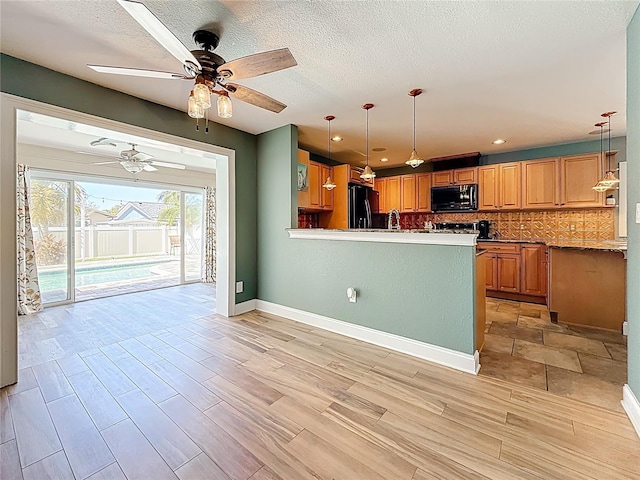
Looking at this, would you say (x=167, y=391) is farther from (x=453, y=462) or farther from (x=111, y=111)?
(x=111, y=111)

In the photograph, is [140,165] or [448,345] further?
[140,165]

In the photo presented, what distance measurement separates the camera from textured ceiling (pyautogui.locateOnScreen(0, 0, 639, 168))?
172 centimetres

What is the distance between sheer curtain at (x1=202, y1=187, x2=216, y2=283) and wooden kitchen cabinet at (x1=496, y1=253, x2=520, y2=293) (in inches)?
224

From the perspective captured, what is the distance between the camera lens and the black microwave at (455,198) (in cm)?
511

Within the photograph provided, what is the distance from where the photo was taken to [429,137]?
422cm

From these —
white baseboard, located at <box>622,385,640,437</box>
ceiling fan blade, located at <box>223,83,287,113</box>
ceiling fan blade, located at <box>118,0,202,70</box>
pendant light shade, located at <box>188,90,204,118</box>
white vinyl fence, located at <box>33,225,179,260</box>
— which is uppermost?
ceiling fan blade, located at <box>223,83,287,113</box>

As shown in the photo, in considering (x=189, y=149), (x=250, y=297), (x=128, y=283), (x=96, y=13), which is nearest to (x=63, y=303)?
(x=128, y=283)

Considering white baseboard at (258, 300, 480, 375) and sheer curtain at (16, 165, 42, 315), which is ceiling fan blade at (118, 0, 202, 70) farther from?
sheer curtain at (16, 165, 42, 315)

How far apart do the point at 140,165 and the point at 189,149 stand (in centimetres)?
130

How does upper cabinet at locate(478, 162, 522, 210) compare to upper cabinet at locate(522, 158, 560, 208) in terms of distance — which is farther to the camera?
upper cabinet at locate(478, 162, 522, 210)

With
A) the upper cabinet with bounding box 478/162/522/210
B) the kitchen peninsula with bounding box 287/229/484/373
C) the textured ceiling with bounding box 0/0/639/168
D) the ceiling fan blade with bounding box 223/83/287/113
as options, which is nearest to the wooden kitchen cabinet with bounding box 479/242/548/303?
the upper cabinet with bounding box 478/162/522/210

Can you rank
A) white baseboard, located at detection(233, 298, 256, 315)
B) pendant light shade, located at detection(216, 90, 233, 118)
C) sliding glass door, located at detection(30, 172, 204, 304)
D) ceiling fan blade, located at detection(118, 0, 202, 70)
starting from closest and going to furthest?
ceiling fan blade, located at detection(118, 0, 202, 70), pendant light shade, located at detection(216, 90, 233, 118), white baseboard, located at detection(233, 298, 256, 315), sliding glass door, located at detection(30, 172, 204, 304)

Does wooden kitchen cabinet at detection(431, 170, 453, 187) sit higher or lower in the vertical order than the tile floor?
higher

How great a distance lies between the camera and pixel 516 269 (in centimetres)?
454
